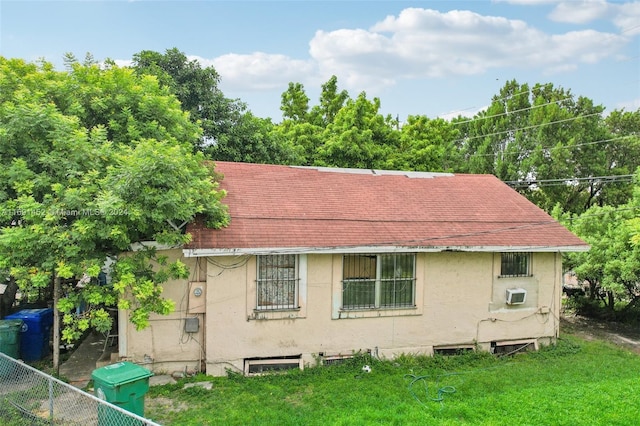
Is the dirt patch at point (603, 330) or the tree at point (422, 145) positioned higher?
the tree at point (422, 145)

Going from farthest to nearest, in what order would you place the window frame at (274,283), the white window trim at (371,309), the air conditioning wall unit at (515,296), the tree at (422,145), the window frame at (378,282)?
the tree at (422,145) → the air conditioning wall unit at (515,296) → the window frame at (378,282) → the white window trim at (371,309) → the window frame at (274,283)

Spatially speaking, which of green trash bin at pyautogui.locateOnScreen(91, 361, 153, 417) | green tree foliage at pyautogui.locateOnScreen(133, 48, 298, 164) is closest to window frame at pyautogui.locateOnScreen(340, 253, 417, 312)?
green trash bin at pyautogui.locateOnScreen(91, 361, 153, 417)

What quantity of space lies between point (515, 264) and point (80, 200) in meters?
9.67

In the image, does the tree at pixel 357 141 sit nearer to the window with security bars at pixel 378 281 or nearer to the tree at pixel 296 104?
the tree at pixel 296 104

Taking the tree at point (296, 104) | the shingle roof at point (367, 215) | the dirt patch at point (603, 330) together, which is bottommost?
the dirt patch at point (603, 330)

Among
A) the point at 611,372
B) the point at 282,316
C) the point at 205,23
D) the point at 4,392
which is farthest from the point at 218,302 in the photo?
the point at 205,23

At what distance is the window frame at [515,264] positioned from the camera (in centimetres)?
1067

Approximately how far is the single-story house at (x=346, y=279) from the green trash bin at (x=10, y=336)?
2413 mm

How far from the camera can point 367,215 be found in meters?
10.6

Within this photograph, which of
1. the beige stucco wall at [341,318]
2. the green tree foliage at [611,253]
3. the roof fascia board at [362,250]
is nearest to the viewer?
the roof fascia board at [362,250]

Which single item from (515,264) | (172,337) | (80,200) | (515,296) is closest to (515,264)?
(515,264)

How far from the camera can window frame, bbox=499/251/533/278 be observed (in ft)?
35.0

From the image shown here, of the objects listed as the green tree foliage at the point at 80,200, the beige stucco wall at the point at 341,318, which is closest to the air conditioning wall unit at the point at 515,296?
the beige stucco wall at the point at 341,318

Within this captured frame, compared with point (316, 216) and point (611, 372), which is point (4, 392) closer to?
point (316, 216)
